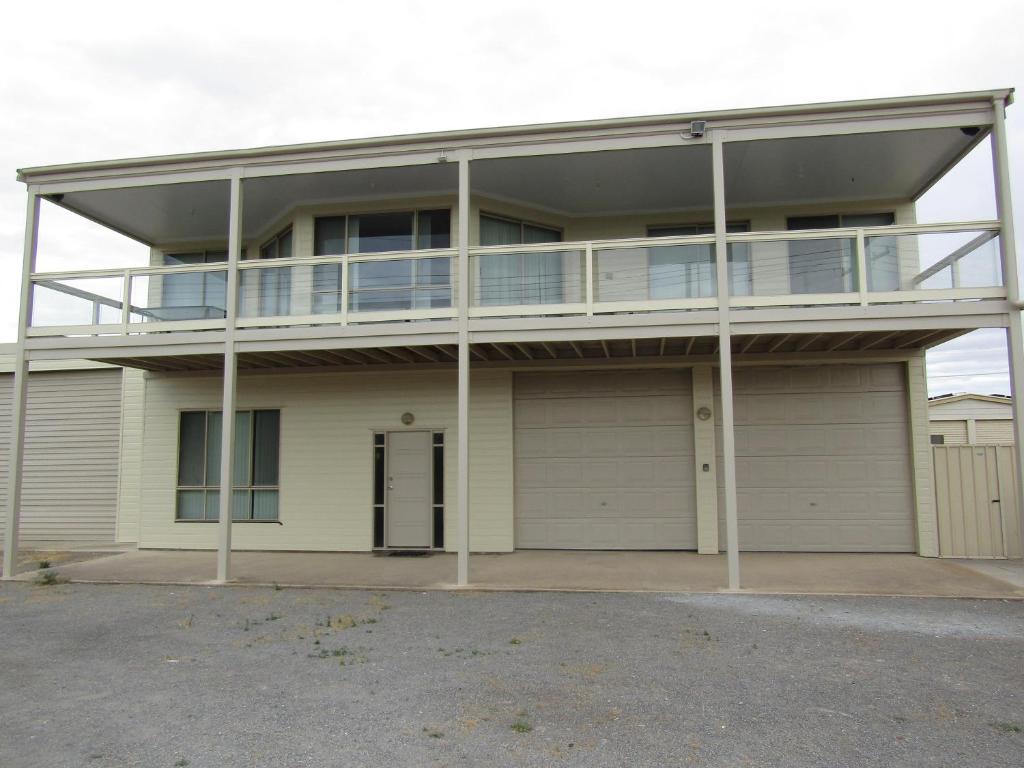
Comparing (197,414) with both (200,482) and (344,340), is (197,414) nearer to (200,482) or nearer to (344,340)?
(200,482)

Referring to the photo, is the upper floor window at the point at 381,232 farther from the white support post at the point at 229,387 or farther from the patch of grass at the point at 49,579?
the patch of grass at the point at 49,579

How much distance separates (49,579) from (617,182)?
940 centimetres

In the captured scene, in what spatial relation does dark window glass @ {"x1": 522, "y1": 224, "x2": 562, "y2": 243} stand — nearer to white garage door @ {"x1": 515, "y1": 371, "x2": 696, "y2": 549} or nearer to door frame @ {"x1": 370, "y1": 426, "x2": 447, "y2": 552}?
white garage door @ {"x1": 515, "y1": 371, "x2": 696, "y2": 549}

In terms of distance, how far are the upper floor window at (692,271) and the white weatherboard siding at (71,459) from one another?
1001 cm

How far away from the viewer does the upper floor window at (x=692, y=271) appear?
8953 millimetres

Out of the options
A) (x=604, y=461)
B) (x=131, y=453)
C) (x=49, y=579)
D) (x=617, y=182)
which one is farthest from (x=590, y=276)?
(x=131, y=453)

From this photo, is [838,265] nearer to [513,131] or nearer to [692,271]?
[692,271]

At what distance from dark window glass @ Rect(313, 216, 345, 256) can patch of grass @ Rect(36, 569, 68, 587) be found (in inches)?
232

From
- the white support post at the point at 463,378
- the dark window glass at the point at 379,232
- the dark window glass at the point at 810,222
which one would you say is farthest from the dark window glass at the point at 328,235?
the dark window glass at the point at 810,222

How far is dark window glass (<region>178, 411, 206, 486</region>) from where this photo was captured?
1208 cm

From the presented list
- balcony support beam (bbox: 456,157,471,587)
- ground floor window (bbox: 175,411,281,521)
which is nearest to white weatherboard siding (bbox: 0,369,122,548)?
ground floor window (bbox: 175,411,281,521)

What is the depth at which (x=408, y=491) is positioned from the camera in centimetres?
1131

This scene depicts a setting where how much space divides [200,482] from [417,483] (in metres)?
3.86

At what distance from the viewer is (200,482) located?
1200cm
